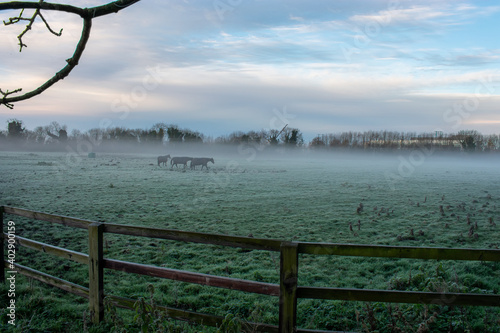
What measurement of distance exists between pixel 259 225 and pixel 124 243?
474 cm

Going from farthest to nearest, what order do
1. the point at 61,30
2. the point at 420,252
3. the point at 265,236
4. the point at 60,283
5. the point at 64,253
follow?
1. the point at 265,236
2. the point at 60,283
3. the point at 64,253
4. the point at 420,252
5. the point at 61,30

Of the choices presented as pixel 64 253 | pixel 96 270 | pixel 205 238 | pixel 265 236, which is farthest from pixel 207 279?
pixel 265 236

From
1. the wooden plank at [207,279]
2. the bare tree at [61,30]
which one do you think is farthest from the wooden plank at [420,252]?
the bare tree at [61,30]

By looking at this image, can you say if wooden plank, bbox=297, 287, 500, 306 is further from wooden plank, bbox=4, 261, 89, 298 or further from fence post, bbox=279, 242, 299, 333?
wooden plank, bbox=4, 261, 89, 298

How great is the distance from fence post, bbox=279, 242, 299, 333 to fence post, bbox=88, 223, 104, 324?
2493 millimetres

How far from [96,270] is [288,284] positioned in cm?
261

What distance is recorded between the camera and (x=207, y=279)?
4020 mm

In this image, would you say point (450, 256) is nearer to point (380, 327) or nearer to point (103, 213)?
point (380, 327)

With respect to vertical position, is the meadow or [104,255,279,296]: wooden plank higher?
[104,255,279,296]: wooden plank

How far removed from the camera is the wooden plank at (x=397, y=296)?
3.66m

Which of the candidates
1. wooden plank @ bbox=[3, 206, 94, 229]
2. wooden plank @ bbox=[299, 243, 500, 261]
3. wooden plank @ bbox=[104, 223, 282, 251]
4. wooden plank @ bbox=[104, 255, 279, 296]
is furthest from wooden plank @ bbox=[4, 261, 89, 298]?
wooden plank @ bbox=[299, 243, 500, 261]

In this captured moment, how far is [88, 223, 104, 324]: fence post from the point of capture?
4.70 m

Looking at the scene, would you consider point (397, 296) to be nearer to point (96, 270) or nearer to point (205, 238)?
point (205, 238)

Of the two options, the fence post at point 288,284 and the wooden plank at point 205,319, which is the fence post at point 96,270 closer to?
the wooden plank at point 205,319
